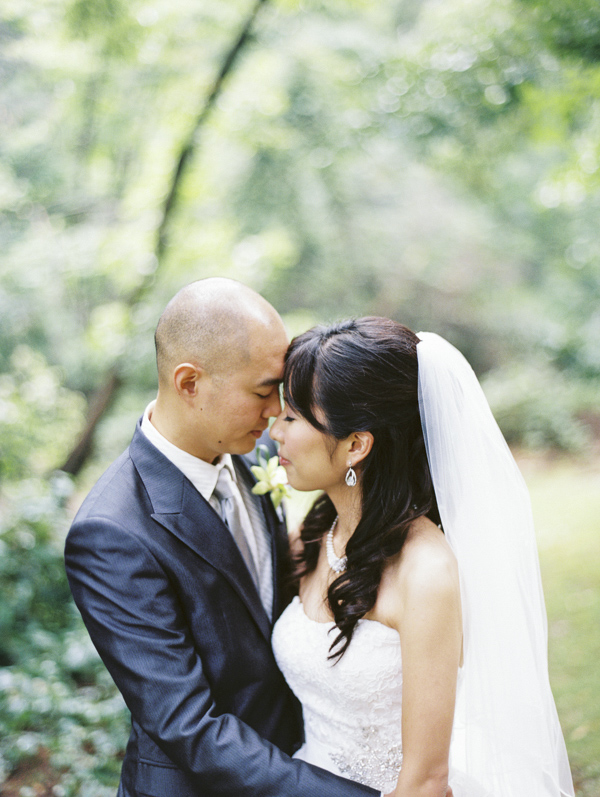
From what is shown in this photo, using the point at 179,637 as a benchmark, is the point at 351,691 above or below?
below

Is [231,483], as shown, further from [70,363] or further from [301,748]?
[70,363]

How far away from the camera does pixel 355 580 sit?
2100 mm

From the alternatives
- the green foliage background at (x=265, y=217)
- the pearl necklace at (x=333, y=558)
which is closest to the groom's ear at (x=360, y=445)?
the pearl necklace at (x=333, y=558)

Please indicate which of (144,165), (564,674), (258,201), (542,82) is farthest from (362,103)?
(564,674)

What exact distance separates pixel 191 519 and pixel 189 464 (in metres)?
0.24

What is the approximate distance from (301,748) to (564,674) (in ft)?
11.1

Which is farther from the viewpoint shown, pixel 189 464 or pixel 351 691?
pixel 189 464

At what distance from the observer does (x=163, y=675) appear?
1837 mm

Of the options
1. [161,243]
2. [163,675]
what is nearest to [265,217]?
[161,243]

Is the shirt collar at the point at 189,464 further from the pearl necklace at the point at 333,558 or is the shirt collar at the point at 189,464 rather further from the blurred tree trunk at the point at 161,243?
the blurred tree trunk at the point at 161,243

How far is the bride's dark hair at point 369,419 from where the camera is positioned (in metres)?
2.03

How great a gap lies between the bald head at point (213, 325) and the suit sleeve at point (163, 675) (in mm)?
659

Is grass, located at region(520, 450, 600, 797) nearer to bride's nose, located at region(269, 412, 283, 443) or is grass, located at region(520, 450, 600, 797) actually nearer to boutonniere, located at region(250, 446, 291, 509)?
boutonniere, located at region(250, 446, 291, 509)

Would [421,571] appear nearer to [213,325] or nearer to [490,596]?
[490,596]
